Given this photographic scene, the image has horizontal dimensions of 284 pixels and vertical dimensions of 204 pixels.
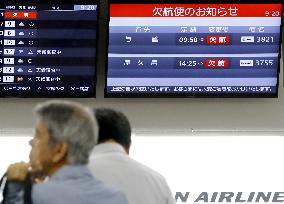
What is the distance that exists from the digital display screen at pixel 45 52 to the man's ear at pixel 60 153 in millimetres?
1899

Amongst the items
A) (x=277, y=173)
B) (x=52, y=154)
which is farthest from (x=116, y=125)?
(x=277, y=173)

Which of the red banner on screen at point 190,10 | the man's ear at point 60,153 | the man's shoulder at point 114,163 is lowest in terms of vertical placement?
the man's shoulder at point 114,163

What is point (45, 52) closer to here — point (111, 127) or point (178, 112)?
point (178, 112)

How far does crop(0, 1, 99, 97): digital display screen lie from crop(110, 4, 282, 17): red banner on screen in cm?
23

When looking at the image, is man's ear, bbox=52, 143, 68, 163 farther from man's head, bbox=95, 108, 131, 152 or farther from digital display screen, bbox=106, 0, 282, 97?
digital display screen, bbox=106, 0, 282, 97

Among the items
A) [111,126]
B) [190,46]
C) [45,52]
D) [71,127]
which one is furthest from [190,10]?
[71,127]

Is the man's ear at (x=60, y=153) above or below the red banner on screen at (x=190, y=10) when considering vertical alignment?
below

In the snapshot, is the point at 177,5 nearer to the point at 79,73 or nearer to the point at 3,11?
the point at 79,73

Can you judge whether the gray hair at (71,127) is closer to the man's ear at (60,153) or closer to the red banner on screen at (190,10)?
the man's ear at (60,153)

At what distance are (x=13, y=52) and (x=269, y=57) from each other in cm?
153

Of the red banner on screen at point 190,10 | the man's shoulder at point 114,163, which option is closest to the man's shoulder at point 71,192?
the man's shoulder at point 114,163

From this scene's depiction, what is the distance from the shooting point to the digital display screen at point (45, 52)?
12.8 feet

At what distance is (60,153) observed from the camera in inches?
78.9

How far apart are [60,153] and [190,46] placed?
203 cm
